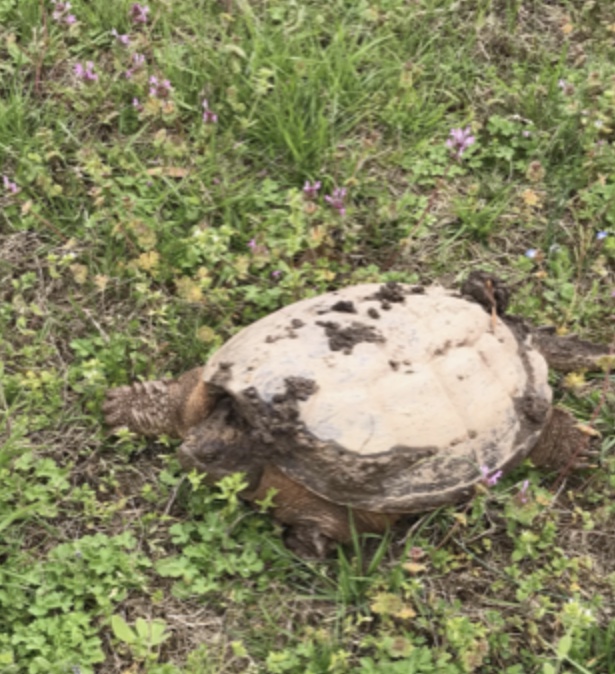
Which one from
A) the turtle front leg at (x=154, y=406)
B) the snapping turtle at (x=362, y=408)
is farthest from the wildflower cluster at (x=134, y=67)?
the snapping turtle at (x=362, y=408)

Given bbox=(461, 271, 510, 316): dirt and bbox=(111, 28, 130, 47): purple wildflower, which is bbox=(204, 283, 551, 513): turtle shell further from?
bbox=(111, 28, 130, 47): purple wildflower

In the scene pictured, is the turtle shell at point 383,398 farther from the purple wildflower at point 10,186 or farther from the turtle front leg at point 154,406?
the purple wildflower at point 10,186

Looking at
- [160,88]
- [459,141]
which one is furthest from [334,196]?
[160,88]

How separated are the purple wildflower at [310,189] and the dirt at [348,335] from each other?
736 millimetres

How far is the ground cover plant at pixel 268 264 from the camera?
2488mm

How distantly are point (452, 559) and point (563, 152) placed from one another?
5.28 feet

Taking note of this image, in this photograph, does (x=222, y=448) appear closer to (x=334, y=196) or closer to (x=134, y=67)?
(x=334, y=196)

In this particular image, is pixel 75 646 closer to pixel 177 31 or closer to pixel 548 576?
pixel 548 576

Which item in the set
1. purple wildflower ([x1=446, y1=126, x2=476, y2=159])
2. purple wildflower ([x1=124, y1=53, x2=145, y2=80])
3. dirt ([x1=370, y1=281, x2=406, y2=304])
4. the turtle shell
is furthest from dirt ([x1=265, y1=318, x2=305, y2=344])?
purple wildflower ([x1=124, y1=53, x2=145, y2=80])

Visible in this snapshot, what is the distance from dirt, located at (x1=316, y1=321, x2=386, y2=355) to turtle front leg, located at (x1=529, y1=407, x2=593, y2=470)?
61 centimetres

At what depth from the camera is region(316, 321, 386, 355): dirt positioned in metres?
2.46

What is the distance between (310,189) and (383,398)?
0.98 m

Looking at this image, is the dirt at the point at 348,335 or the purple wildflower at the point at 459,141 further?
the purple wildflower at the point at 459,141

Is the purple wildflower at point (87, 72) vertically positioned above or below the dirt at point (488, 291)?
above
